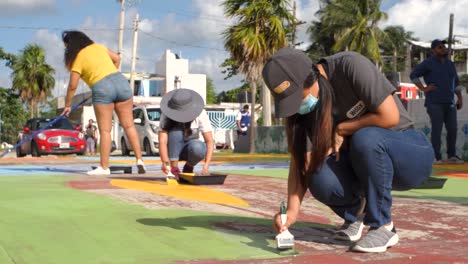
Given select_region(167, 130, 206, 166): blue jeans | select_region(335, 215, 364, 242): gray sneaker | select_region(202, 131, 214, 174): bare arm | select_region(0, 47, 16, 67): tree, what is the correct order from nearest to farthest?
select_region(335, 215, 364, 242): gray sneaker < select_region(202, 131, 214, 174): bare arm < select_region(167, 130, 206, 166): blue jeans < select_region(0, 47, 16, 67): tree

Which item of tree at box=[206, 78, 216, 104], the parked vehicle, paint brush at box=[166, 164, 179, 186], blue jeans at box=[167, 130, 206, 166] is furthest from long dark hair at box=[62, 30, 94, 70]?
tree at box=[206, 78, 216, 104]

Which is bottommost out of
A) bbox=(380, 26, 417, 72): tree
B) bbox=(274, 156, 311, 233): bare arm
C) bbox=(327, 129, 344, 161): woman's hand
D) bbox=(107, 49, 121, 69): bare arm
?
bbox=(274, 156, 311, 233): bare arm

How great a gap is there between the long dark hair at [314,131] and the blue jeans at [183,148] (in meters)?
3.83

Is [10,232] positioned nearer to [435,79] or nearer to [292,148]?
[292,148]

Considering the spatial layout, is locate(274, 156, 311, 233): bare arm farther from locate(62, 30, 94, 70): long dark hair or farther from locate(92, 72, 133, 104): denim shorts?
locate(62, 30, 94, 70): long dark hair

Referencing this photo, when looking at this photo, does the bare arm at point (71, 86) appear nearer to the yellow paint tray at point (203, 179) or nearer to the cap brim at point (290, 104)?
the yellow paint tray at point (203, 179)

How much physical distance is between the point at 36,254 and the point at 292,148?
138 centimetres

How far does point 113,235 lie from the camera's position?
3.68 m

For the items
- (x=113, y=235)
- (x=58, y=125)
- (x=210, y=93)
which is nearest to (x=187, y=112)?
(x=113, y=235)

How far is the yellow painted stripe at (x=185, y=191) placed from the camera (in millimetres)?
5500

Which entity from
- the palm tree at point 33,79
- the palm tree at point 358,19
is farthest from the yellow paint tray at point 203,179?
the palm tree at point 33,79

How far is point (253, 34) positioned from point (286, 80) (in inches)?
856

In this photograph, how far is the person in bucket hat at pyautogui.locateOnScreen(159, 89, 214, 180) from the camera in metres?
7.06

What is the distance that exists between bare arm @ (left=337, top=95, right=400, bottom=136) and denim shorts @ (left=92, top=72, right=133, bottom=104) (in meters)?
5.36
